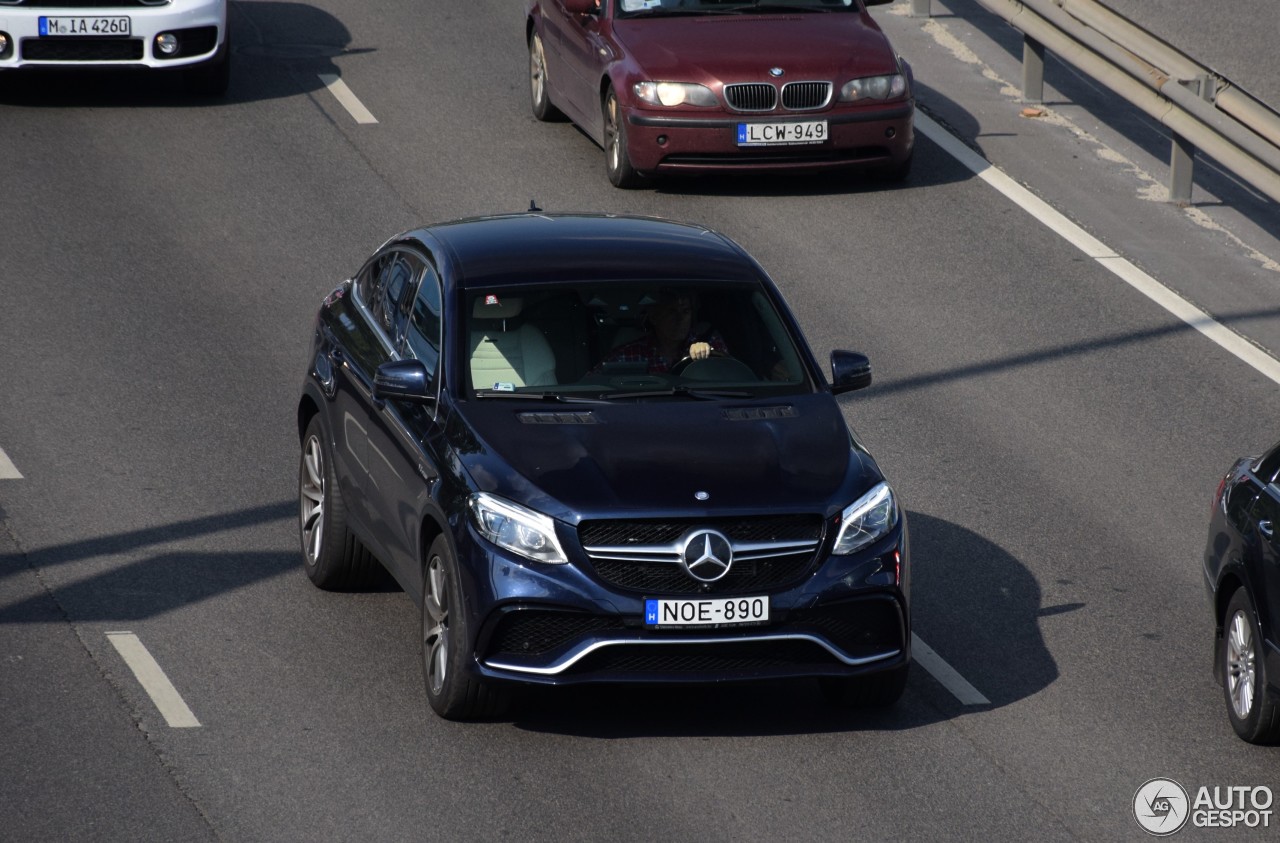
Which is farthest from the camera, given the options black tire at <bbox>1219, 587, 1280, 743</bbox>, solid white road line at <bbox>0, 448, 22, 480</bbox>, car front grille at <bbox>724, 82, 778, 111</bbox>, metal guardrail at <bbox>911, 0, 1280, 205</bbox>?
car front grille at <bbox>724, 82, 778, 111</bbox>

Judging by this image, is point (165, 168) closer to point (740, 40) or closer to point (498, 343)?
point (740, 40)

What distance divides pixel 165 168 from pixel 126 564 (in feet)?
24.8

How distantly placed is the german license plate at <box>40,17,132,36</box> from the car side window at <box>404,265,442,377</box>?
30.9 ft

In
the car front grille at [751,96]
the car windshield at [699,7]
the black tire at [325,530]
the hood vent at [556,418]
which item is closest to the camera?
the hood vent at [556,418]

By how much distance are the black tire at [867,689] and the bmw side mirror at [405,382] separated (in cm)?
192

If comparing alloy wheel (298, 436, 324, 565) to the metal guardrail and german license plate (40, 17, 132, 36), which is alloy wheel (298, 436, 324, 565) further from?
german license plate (40, 17, 132, 36)

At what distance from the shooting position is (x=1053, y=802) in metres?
7.95

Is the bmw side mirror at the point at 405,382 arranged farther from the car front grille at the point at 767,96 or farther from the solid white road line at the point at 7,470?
the car front grille at the point at 767,96

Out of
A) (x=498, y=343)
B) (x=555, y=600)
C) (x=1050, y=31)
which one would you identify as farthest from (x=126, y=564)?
(x=1050, y=31)

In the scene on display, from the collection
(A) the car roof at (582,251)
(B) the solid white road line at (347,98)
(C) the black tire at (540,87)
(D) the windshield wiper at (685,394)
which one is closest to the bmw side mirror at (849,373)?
(D) the windshield wiper at (685,394)

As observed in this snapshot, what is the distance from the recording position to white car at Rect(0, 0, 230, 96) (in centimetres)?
1795

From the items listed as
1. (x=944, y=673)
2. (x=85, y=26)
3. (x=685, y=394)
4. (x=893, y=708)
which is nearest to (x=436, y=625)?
(x=685, y=394)

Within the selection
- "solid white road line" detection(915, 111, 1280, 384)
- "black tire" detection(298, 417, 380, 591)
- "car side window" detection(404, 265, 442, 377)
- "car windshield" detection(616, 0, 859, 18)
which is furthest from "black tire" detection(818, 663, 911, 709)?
"car windshield" detection(616, 0, 859, 18)

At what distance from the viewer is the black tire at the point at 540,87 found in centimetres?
1862
